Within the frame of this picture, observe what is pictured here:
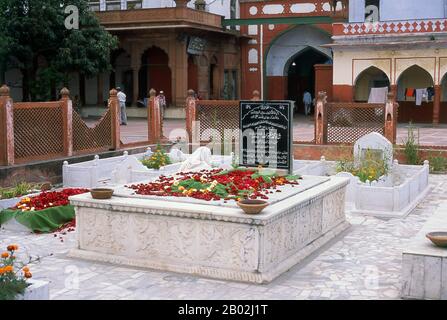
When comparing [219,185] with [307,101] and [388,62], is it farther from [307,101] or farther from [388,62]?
[307,101]

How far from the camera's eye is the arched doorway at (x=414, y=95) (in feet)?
90.0

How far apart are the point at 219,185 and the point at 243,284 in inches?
72.3

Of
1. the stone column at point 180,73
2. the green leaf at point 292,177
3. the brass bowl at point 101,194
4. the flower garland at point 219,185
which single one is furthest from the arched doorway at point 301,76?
the brass bowl at point 101,194

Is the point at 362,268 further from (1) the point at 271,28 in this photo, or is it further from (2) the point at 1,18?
(1) the point at 271,28

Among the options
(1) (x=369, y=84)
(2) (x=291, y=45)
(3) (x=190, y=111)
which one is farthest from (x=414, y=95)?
Result: (3) (x=190, y=111)

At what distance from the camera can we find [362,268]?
7398mm

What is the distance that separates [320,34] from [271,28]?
8.19 feet

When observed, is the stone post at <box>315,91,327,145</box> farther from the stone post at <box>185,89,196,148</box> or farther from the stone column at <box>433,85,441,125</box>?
the stone column at <box>433,85,441,125</box>

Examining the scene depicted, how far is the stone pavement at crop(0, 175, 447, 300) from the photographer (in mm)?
6422

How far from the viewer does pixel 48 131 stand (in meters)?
13.2

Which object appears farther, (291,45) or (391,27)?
(291,45)

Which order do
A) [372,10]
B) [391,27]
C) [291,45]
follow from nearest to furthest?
[391,27] → [372,10] → [291,45]

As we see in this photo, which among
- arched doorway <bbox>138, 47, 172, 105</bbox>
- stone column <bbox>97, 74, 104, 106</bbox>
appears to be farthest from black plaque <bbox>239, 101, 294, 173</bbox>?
stone column <bbox>97, 74, 104, 106</bbox>

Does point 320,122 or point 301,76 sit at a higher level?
point 301,76
